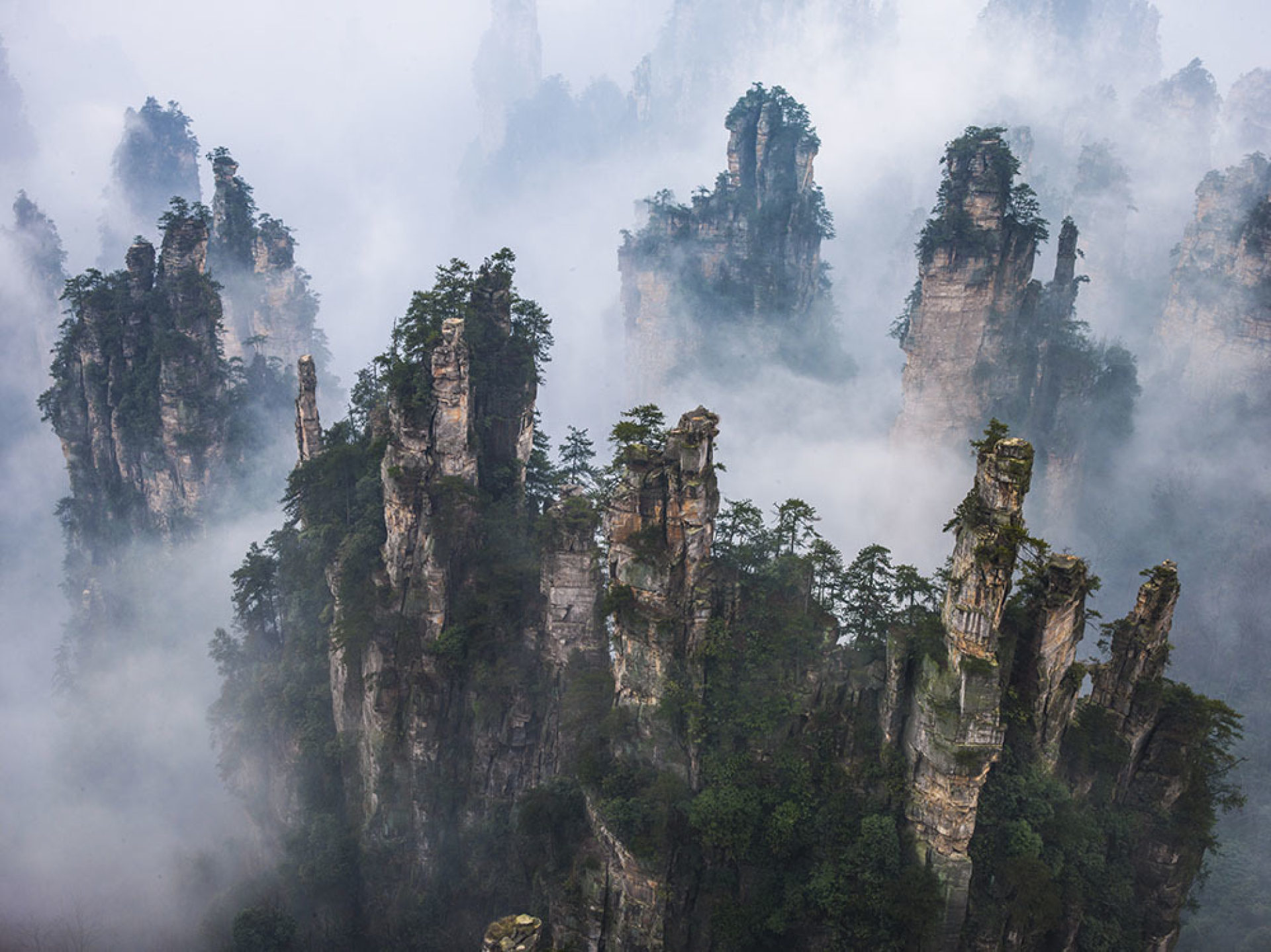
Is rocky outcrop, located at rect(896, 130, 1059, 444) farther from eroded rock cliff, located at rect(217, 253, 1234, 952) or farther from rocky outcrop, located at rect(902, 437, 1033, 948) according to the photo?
rocky outcrop, located at rect(902, 437, 1033, 948)

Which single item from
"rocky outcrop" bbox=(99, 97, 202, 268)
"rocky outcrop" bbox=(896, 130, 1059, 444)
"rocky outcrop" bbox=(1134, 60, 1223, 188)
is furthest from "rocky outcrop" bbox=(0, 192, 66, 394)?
"rocky outcrop" bbox=(1134, 60, 1223, 188)

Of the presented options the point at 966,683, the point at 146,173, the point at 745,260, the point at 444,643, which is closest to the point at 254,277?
the point at 146,173

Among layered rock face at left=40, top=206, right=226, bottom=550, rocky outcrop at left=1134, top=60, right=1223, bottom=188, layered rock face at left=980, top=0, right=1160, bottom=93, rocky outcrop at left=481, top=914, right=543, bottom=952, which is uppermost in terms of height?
layered rock face at left=980, top=0, right=1160, bottom=93

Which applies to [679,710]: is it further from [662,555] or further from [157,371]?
[157,371]

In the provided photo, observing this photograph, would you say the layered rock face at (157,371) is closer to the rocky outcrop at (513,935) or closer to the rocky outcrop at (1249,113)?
the rocky outcrop at (513,935)

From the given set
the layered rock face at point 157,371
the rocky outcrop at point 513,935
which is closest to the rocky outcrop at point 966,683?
the rocky outcrop at point 513,935

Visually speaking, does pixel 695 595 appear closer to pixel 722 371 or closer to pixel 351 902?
pixel 351 902
